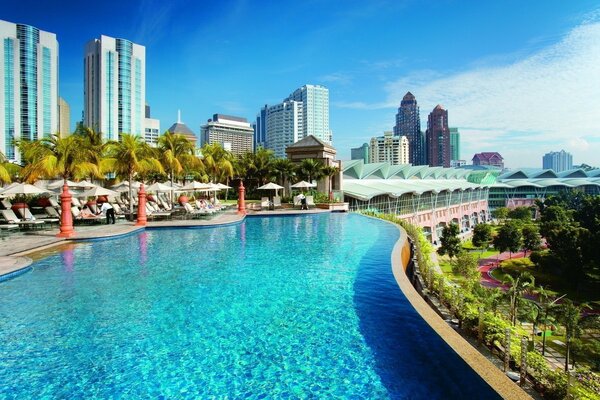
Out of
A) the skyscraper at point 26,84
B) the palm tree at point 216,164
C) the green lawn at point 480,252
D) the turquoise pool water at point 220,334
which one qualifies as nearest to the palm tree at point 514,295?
the turquoise pool water at point 220,334

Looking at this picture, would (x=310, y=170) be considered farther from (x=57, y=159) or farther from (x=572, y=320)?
(x=572, y=320)

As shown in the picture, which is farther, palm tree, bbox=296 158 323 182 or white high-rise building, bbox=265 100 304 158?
white high-rise building, bbox=265 100 304 158

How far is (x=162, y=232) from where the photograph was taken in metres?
18.1

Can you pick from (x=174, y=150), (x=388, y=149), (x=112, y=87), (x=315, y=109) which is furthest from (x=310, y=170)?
(x=315, y=109)

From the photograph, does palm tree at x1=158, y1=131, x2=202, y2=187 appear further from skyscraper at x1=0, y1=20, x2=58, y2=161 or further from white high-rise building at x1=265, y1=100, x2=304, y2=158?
white high-rise building at x1=265, y1=100, x2=304, y2=158

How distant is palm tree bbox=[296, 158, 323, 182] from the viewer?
106ft

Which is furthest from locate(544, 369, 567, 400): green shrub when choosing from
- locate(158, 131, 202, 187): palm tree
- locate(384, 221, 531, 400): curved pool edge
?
locate(158, 131, 202, 187): palm tree

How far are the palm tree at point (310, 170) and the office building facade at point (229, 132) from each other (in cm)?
12695

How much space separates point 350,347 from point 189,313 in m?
3.13

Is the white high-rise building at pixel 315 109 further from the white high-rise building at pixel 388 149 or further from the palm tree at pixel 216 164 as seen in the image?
the palm tree at pixel 216 164

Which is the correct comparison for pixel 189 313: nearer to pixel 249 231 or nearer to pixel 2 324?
pixel 2 324

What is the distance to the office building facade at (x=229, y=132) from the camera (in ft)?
533

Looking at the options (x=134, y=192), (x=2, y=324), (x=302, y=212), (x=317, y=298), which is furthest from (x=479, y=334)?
(x=134, y=192)

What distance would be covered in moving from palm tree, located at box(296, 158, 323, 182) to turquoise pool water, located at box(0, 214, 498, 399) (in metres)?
21.4
